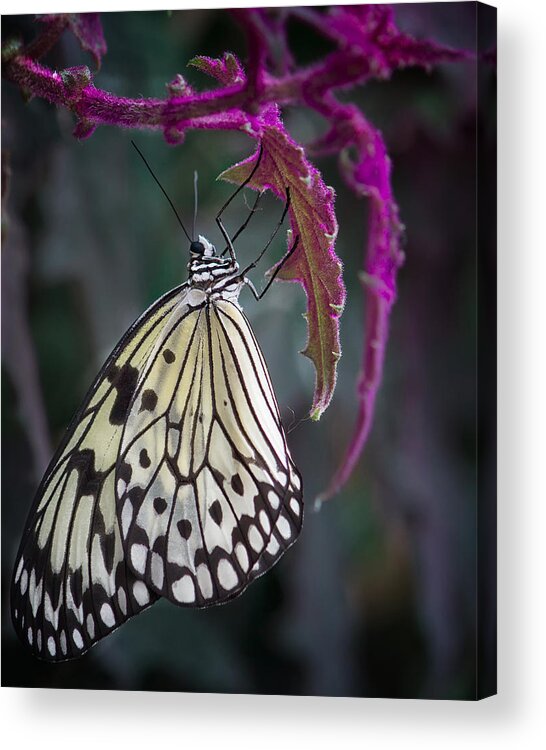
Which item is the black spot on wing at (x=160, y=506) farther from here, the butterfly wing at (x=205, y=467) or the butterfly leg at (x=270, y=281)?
the butterfly leg at (x=270, y=281)

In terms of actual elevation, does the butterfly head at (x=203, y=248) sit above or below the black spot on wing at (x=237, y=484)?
above

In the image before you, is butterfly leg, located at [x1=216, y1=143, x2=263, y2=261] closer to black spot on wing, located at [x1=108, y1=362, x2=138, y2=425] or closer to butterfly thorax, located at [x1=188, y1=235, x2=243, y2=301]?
butterfly thorax, located at [x1=188, y1=235, x2=243, y2=301]

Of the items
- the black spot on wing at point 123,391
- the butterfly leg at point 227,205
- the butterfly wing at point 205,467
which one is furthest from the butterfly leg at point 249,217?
the black spot on wing at point 123,391

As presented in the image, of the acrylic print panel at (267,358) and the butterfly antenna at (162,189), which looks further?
the butterfly antenna at (162,189)

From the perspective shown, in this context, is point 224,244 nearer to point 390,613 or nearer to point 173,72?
point 173,72

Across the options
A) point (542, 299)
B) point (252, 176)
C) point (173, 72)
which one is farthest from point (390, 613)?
point (173, 72)

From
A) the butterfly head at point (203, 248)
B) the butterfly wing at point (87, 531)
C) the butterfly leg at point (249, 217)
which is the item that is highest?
the butterfly leg at point (249, 217)

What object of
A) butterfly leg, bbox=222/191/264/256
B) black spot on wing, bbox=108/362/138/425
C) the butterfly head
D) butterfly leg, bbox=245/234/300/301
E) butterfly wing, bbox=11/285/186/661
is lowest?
butterfly wing, bbox=11/285/186/661

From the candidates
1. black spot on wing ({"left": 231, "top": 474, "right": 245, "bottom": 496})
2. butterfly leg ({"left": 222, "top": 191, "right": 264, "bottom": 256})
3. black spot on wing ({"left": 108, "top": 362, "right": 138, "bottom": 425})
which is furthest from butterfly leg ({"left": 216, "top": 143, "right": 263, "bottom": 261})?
black spot on wing ({"left": 231, "top": 474, "right": 245, "bottom": 496})
